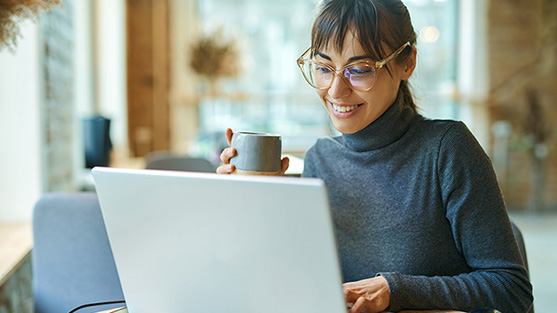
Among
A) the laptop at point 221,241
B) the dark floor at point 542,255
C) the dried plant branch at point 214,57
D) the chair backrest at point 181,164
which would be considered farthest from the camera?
the dried plant branch at point 214,57

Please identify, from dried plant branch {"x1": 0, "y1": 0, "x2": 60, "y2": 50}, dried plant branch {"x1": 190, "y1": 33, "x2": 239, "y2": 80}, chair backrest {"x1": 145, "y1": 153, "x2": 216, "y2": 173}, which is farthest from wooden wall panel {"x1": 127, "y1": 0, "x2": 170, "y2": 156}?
dried plant branch {"x1": 0, "y1": 0, "x2": 60, "y2": 50}

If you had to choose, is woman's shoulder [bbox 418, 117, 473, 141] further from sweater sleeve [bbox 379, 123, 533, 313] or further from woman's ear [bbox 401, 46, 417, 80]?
woman's ear [bbox 401, 46, 417, 80]

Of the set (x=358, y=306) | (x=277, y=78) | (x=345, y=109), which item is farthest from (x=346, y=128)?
(x=277, y=78)

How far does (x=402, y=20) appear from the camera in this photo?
1.01 metres

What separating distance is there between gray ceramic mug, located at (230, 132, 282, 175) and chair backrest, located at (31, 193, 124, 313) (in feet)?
2.11

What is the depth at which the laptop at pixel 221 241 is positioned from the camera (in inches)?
20.9

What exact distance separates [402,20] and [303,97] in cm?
481

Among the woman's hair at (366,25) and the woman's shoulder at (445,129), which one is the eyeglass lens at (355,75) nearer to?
the woman's hair at (366,25)

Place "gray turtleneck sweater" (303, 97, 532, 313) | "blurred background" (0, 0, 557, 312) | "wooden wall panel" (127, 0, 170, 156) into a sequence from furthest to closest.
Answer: "wooden wall panel" (127, 0, 170, 156) < "blurred background" (0, 0, 557, 312) < "gray turtleneck sweater" (303, 97, 532, 313)

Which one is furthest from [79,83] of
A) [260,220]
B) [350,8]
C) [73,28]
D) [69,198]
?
[260,220]

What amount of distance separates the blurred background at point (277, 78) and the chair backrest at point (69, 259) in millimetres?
2287

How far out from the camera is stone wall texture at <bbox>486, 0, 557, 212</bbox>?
5746 millimetres

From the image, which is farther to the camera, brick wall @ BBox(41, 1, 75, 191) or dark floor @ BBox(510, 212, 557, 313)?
dark floor @ BBox(510, 212, 557, 313)

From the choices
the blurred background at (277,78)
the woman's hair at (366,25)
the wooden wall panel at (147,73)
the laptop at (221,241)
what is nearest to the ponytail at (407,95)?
the woman's hair at (366,25)
